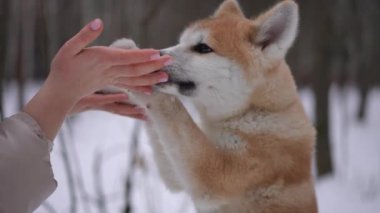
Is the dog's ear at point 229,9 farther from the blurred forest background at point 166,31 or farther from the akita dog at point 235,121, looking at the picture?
the blurred forest background at point 166,31

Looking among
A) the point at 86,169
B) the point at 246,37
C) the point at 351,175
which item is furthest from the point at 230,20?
the point at 351,175

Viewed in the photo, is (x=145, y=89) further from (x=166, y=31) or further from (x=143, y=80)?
(x=166, y=31)

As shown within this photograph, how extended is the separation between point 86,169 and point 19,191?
4.43m

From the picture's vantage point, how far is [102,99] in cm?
172

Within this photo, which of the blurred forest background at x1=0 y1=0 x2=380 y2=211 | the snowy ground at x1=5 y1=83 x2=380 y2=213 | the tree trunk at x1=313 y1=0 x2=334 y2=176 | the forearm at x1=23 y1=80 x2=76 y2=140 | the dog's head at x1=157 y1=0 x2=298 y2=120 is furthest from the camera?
the tree trunk at x1=313 y1=0 x2=334 y2=176

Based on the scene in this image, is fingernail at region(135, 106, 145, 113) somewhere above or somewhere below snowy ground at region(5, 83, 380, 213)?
above

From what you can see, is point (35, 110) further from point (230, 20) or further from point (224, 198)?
point (230, 20)

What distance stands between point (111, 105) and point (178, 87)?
266 mm

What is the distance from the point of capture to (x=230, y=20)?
219cm

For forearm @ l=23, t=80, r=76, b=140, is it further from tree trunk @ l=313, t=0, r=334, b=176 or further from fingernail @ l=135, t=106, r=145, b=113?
tree trunk @ l=313, t=0, r=334, b=176

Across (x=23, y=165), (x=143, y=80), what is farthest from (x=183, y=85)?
(x=23, y=165)

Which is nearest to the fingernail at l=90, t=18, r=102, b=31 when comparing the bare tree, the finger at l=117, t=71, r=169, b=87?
the finger at l=117, t=71, r=169, b=87

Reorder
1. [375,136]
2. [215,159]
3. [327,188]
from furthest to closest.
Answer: [375,136], [327,188], [215,159]

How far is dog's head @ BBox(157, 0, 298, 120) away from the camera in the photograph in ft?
6.50
